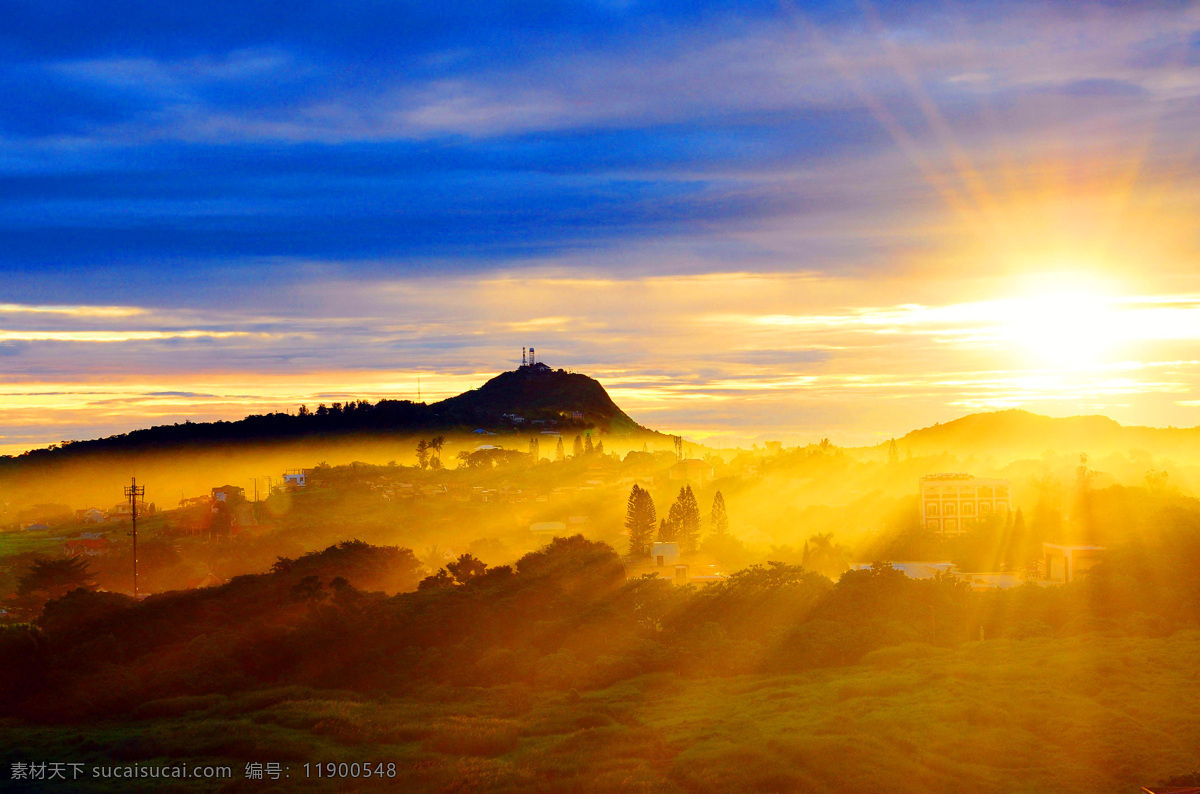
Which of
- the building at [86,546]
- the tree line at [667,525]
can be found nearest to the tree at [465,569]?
the tree line at [667,525]

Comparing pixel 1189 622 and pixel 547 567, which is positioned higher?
pixel 547 567

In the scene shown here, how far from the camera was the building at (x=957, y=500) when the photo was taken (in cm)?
6825

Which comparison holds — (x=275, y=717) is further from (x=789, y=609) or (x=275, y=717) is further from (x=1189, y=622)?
(x=1189, y=622)

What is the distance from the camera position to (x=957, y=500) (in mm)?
69250

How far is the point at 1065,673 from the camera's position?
30.0 m

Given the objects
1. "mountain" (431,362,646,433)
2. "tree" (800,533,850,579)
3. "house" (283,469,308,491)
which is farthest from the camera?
"mountain" (431,362,646,433)

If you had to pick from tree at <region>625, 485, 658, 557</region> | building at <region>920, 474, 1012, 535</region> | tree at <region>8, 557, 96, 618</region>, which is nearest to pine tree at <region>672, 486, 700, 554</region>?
tree at <region>625, 485, 658, 557</region>

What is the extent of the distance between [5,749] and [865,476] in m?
84.4

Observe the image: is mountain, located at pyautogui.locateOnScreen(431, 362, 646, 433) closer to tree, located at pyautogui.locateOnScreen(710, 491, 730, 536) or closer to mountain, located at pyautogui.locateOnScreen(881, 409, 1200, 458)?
mountain, located at pyautogui.locateOnScreen(881, 409, 1200, 458)

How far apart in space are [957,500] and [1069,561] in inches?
879

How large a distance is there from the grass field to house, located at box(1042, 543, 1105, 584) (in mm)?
16240

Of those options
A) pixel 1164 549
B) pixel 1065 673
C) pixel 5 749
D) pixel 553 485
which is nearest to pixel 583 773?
pixel 5 749

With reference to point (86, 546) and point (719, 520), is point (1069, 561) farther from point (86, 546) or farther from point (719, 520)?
point (86, 546)

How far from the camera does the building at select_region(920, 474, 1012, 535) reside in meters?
68.2
